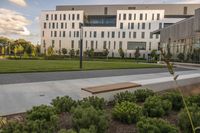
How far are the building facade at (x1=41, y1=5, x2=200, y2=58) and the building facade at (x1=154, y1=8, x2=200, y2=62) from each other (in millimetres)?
31702

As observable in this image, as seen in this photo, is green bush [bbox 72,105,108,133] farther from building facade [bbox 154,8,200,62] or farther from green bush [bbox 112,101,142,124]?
building facade [bbox 154,8,200,62]

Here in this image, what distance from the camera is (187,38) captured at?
37781mm

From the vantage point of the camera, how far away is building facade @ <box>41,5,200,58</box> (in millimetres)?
79062

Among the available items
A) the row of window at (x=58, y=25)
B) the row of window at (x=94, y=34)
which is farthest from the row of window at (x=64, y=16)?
the row of window at (x=94, y=34)

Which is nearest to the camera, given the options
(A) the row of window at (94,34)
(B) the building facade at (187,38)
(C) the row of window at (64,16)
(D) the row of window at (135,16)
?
(B) the building facade at (187,38)

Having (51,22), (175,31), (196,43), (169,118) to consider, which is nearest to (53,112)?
(169,118)

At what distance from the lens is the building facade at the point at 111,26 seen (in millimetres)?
79062

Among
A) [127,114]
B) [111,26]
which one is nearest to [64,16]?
[111,26]

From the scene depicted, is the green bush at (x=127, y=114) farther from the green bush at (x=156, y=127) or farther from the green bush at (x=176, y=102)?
the green bush at (x=176, y=102)

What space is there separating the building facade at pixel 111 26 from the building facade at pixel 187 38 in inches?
1248

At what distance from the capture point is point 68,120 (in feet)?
16.3

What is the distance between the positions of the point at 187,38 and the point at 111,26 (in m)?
49.5

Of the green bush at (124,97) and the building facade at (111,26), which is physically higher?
the building facade at (111,26)

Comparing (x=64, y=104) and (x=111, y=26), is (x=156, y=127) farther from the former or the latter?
(x=111, y=26)
